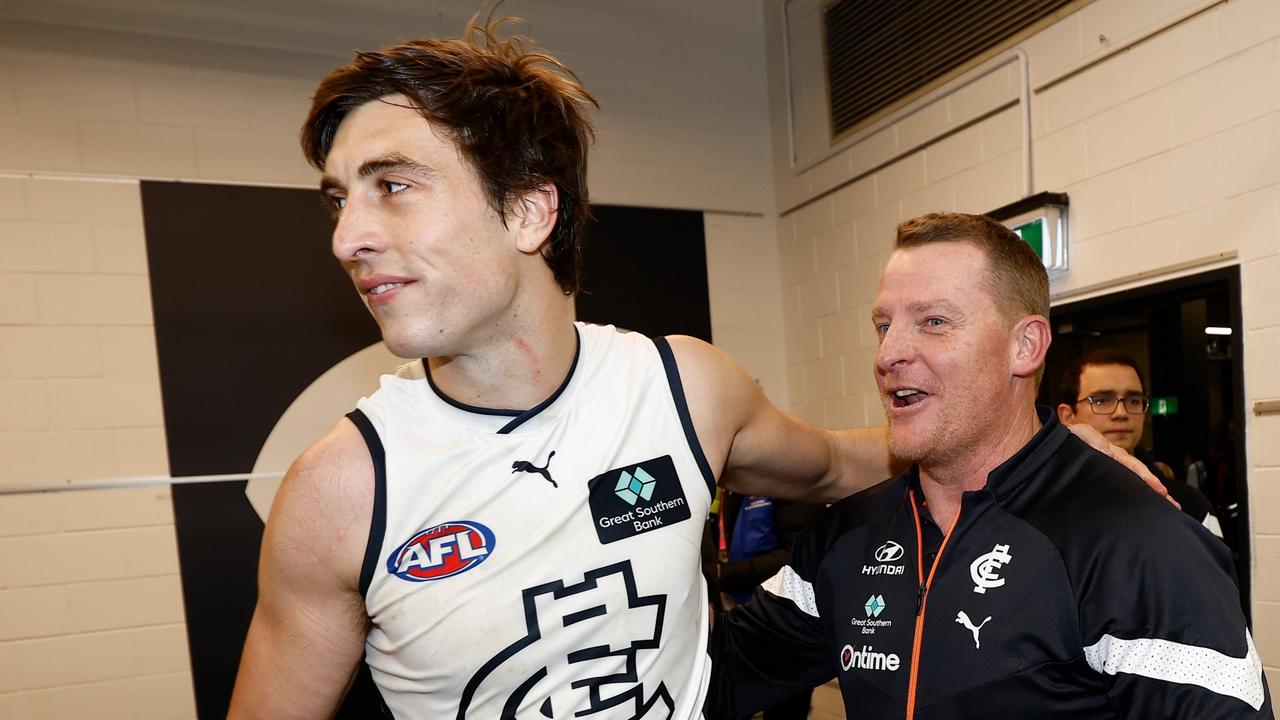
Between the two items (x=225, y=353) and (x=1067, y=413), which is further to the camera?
(x=225, y=353)

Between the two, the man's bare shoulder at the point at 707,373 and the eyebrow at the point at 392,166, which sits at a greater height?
the eyebrow at the point at 392,166

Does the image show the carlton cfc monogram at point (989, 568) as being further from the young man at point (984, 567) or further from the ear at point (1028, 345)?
the ear at point (1028, 345)

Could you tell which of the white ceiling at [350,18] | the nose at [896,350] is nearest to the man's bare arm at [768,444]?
the nose at [896,350]

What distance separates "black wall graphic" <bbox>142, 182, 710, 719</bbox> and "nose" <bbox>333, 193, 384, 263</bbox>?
3.45 meters

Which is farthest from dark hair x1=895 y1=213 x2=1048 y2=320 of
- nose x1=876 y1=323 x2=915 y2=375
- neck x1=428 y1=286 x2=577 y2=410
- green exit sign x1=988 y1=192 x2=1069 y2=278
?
green exit sign x1=988 y1=192 x2=1069 y2=278

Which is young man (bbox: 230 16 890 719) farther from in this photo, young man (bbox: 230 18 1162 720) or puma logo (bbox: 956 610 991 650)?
puma logo (bbox: 956 610 991 650)

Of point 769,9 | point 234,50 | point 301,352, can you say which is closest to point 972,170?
point 769,9

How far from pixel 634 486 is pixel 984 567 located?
61 centimetres

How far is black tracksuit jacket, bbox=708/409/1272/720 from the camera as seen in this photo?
3.92 feet

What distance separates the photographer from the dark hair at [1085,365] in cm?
328

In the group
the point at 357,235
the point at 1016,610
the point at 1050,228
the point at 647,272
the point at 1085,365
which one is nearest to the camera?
the point at 357,235

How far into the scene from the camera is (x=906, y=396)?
1657 mm

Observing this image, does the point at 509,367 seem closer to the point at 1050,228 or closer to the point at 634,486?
the point at 634,486

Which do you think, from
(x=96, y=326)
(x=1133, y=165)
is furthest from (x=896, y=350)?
(x=96, y=326)
